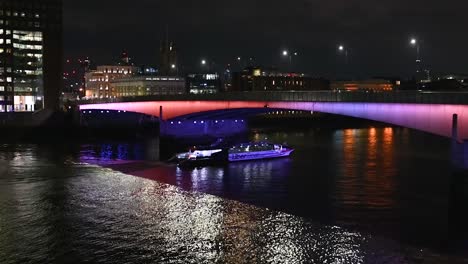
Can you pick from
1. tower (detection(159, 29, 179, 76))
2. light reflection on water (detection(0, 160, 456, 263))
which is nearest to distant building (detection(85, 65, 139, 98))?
tower (detection(159, 29, 179, 76))

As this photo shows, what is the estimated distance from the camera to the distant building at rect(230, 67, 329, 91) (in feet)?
454

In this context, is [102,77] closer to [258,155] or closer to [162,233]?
[258,155]

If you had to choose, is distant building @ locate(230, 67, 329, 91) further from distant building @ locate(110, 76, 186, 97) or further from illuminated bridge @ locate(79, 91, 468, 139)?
illuminated bridge @ locate(79, 91, 468, 139)

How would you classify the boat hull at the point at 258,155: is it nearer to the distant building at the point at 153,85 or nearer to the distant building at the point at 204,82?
the distant building at the point at 153,85

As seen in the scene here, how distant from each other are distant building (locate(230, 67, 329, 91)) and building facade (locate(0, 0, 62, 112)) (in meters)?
45.7

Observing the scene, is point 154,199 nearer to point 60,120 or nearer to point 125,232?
point 125,232

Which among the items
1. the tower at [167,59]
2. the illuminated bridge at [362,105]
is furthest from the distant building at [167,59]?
the illuminated bridge at [362,105]

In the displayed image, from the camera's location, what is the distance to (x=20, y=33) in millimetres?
117000

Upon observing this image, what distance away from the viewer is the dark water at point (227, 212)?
22797 mm

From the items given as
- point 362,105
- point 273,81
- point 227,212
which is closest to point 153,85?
point 273,81

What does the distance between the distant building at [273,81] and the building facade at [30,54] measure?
4569 centimetres

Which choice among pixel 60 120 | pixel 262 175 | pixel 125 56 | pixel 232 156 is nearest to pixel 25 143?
pixel 60 120

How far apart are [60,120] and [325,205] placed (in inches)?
2616

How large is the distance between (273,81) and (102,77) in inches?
2371
